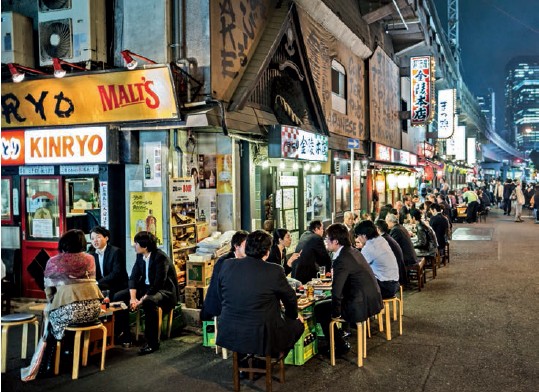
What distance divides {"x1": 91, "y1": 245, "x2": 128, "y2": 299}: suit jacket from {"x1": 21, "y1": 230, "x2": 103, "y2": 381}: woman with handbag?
52.2 inches

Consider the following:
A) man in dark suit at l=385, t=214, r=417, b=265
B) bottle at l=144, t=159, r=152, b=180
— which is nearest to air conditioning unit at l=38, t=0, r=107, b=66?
bottle at l=144, t=159, r=152, b=180

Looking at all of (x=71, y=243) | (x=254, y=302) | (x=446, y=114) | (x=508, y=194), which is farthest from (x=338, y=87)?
(x=508, y=194)

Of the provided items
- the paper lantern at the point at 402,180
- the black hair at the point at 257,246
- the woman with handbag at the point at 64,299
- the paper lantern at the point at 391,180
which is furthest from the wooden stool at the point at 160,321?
the paper lantern at the point at 402,180

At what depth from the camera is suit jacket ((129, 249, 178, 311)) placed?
7712 mm

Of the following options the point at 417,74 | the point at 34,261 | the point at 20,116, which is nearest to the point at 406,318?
the point at 34,261

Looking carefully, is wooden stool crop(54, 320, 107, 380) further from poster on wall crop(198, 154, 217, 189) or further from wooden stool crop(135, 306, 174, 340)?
poster on wall crop(198, 154, 217, 189)

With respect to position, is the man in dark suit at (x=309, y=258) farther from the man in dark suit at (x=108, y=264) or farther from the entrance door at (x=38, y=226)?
the entrance door at (x=38, y=226)

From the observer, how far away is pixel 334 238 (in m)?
6.81

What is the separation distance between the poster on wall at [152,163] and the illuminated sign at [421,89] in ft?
60.4

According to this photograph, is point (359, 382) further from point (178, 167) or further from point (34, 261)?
point (34, 261)

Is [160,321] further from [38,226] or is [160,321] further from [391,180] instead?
[391,180]

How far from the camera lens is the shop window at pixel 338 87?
16938 millimetres

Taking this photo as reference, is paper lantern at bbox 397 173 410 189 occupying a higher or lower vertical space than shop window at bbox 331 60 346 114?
lower

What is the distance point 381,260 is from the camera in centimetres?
797
